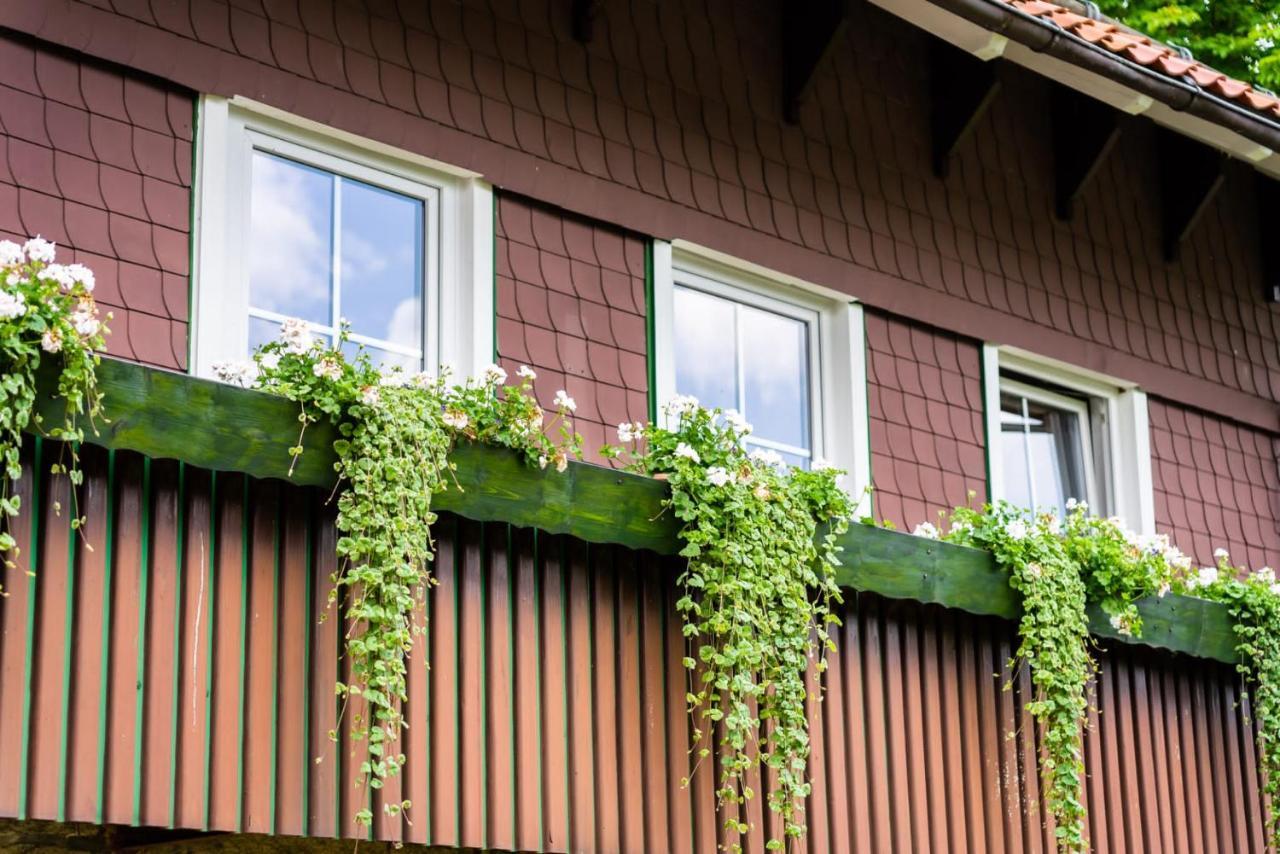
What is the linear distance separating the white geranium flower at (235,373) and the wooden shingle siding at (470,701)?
366 mm

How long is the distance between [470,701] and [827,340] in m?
3.83

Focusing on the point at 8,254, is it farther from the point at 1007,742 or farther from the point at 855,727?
the point at 1007,742

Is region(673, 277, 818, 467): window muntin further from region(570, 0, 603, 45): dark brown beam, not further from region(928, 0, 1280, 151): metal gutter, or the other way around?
region(928, 0, 1280, 151): metal gutter

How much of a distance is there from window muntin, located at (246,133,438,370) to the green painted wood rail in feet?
4.55

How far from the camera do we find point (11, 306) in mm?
5848

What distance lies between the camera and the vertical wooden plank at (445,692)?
694cm

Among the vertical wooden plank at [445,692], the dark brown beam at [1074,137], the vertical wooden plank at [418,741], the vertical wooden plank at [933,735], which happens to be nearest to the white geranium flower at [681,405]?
the vertical wooden plank at [445,692]

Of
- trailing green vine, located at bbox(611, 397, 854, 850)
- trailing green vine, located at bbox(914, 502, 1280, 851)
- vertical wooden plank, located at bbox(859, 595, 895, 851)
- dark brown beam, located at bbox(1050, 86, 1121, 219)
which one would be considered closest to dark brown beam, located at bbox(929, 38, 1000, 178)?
dark brown beam, located at bbox(1050, 86, 1121, 219)

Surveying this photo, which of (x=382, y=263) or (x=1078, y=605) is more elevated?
(x=382, y=263)

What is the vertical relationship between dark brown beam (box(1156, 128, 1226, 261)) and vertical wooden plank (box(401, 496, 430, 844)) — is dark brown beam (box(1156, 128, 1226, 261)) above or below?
above

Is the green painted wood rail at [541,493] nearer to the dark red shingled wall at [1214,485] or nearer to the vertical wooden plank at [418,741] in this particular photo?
the vertical wooden plank at [418,741]

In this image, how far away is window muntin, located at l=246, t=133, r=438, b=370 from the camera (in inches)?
326

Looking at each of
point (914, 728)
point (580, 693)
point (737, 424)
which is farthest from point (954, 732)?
point (580, 693)

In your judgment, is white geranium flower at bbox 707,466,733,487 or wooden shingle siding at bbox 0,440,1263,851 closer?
wooden shingle siding at bbox 0,440,1263,851
